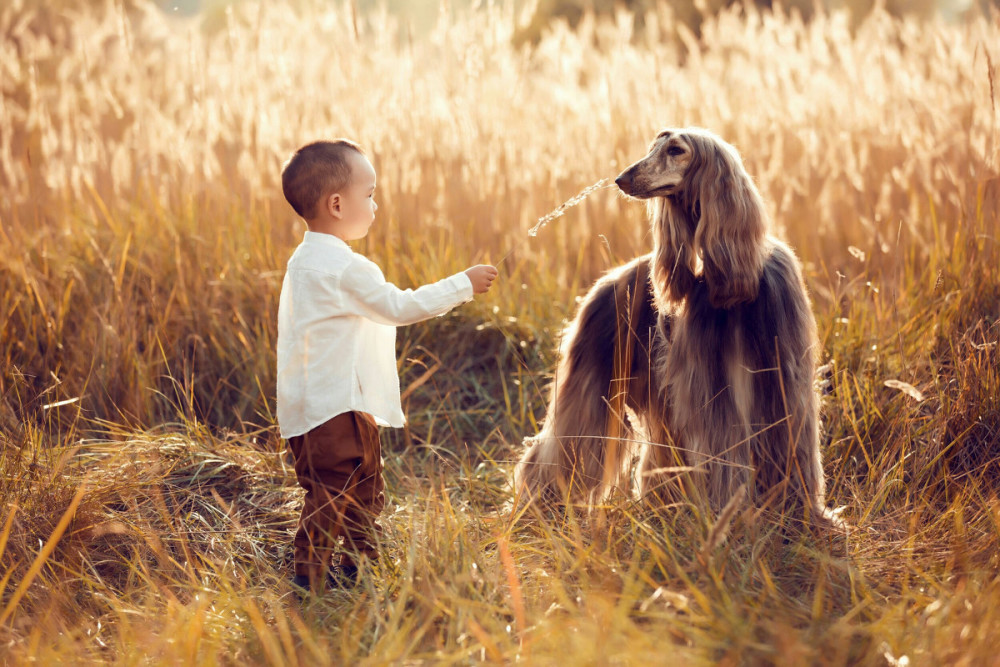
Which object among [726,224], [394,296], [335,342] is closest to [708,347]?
[726,224]

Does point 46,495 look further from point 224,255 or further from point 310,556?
point 224,255

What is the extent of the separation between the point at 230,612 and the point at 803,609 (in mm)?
1429

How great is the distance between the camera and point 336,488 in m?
2.61

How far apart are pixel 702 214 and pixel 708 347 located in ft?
1.21

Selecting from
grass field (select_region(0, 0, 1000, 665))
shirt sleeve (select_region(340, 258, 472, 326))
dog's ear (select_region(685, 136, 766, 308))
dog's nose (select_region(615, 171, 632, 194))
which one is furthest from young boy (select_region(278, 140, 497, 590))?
dog's ear (select_region(685, 136, 766, 308))

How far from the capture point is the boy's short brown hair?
8.28 feet

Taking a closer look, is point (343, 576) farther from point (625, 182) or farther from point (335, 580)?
point (625, 182)

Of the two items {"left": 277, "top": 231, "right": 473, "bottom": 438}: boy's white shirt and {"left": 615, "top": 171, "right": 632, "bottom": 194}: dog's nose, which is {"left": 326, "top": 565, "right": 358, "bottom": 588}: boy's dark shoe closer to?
{"left": 277, "top": 231, "right": 473, "bottom": 438}: boy's white shirt

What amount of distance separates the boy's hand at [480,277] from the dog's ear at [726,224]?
56 centimetres

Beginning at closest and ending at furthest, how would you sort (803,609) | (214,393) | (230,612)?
A: (803,609)
(230,612)
(214,393)

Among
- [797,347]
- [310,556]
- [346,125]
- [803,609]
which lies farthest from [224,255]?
[803,609]

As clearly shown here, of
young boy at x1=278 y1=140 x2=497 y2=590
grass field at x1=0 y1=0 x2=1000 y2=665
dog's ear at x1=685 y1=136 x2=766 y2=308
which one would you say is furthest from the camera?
young boy at x1=278 y1=140 x2=497 y2=590

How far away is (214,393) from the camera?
3.93 m

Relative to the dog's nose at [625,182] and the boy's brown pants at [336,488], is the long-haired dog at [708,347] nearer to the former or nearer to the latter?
the dog's nose at [625,182]
